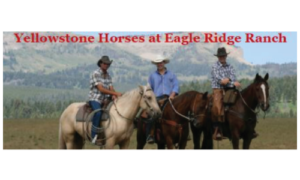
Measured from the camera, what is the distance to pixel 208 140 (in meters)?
14.8

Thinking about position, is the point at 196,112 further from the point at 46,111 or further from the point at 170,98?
the point at 46,111

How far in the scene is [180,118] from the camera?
538 inches

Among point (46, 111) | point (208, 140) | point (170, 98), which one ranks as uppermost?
point (46, 111)

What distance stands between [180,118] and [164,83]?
1.02m

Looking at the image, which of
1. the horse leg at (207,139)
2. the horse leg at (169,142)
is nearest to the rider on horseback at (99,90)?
the horse leg at (169,142)

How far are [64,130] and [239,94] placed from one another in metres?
4.52

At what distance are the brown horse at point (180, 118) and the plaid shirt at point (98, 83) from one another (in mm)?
1724

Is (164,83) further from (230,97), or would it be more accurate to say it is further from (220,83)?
(230,97)

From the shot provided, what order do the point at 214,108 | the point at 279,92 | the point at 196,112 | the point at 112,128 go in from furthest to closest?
the point at 279,92, the point at 214,108, the point at 196,112, the point at 112,128

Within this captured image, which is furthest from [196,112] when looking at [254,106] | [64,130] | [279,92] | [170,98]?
[279,92]

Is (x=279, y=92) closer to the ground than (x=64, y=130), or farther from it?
farther from it

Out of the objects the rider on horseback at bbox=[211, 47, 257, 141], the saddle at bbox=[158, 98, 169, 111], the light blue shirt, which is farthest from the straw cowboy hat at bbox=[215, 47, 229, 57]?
the saddle at bbox=[158, 98, 169, 111]

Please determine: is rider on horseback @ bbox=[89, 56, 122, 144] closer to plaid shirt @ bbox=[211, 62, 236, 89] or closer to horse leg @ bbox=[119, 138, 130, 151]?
horse leg @ bbox=[119, 138, 130, 151]

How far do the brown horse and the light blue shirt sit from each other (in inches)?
13.6
